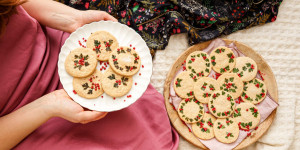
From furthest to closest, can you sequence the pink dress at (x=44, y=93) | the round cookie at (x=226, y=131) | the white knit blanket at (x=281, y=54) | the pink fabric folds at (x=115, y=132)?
the white knit blanket at (x=281, y=54) → the round cookie at (x=226, y=131) → the pink fabric folds at (x=115, y=132) → the pink dress at (x=44, y=93)

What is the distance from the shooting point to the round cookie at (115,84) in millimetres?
984

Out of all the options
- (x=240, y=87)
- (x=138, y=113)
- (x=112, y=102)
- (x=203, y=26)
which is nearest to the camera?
(x=112, y=102)

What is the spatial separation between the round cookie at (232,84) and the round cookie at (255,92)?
50mm

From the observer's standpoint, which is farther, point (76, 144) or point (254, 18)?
point (254, 18)

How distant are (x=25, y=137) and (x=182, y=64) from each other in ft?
3.14

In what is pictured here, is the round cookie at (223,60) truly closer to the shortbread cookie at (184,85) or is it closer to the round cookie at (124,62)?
the shortbread cookie at (184,85)

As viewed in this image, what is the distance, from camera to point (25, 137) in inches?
40.2

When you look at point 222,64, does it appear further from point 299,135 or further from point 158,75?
point 299,135

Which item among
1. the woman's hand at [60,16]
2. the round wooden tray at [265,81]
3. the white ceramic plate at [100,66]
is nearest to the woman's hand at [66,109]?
the white ceramic plate at [100,66]

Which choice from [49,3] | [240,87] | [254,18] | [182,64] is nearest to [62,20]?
[49,3]

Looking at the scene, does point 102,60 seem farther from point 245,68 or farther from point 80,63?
point 245,68

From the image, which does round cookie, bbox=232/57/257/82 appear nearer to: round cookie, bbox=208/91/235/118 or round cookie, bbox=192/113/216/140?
round cookie, bbox=208/91/235/118

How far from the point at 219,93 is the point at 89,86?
78 centimetres

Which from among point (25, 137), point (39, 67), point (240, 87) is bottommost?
point (240, 87)
